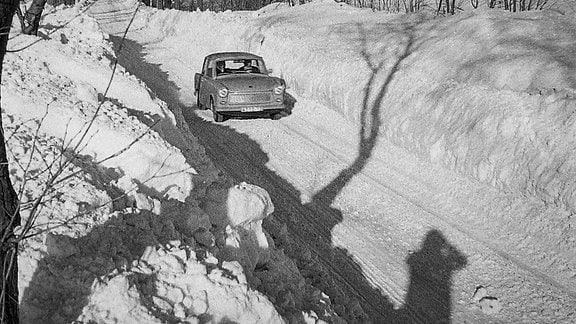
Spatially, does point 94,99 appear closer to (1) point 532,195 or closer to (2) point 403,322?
(2) point 403,322

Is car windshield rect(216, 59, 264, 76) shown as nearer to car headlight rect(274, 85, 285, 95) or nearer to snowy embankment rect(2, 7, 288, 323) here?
car headlight rect(274, 85, 285, 95)

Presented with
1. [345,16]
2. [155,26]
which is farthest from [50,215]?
[155,26]

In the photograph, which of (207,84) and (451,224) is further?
(207,84)

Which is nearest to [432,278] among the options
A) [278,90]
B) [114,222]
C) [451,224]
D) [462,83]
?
[451,224]

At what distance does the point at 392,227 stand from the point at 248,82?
21.4 ft

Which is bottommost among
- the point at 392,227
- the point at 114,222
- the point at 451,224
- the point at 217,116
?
the point at 217,116

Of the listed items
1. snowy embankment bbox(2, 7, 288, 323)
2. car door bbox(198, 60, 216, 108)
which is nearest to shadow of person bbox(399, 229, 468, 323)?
snowy embankment bbox(2, 7, 288, 323)

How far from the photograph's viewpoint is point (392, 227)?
8266 millimetres

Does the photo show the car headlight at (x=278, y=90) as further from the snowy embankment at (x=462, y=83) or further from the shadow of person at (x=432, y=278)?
the shadow of person at (x=432, y=278)

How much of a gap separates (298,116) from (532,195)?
22.5 ft

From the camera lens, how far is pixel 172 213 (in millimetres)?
5039

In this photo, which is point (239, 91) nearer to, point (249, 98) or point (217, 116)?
point (249, 98)

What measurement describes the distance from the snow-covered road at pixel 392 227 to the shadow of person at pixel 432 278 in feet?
0.04

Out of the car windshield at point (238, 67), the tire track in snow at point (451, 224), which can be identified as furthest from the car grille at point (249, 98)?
the tire track in snow at point (451, 224)
